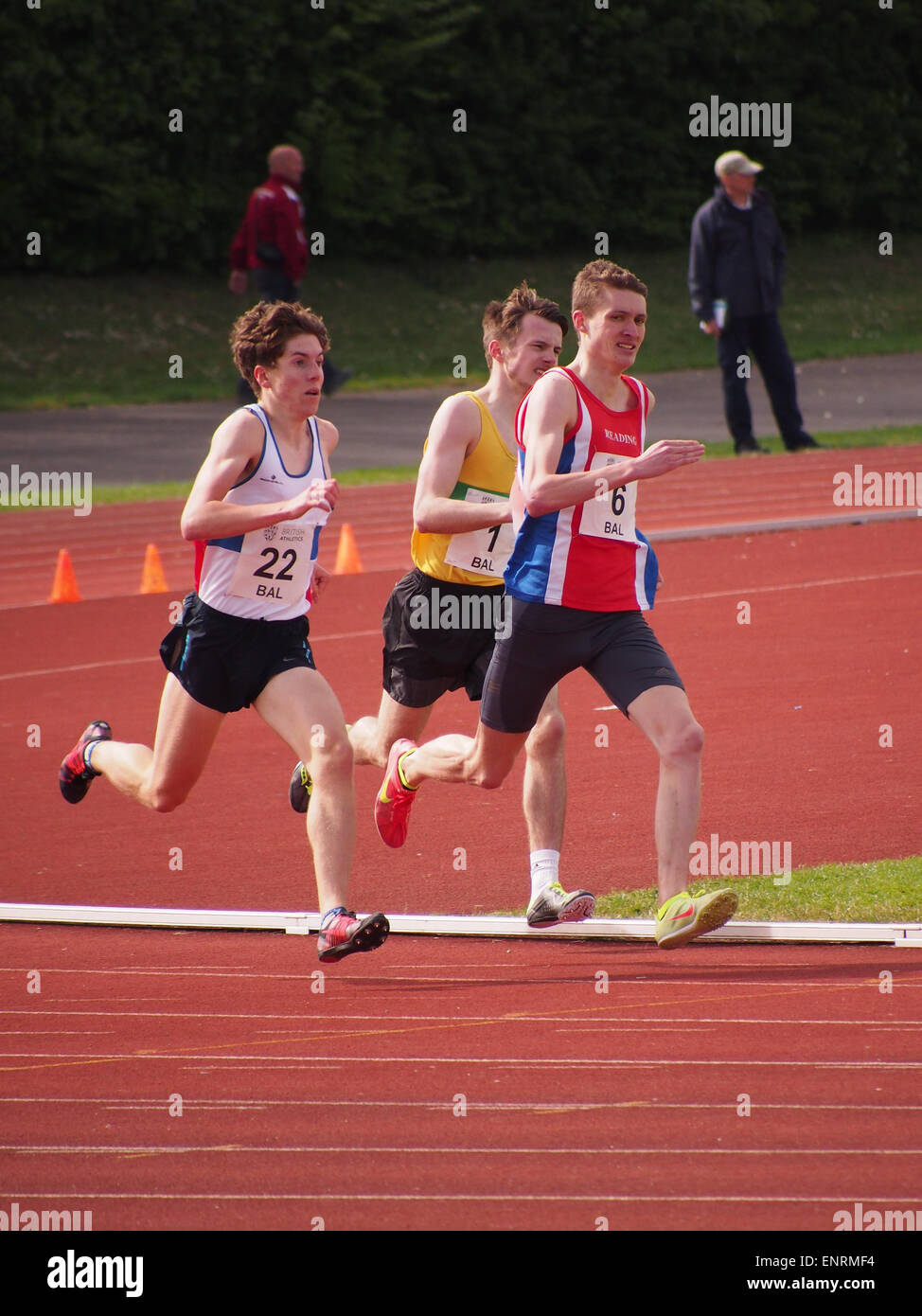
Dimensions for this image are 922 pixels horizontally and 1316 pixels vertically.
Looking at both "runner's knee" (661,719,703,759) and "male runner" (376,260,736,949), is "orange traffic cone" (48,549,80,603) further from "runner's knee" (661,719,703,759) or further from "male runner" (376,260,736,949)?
"runner's knee" (661,719,703,759)

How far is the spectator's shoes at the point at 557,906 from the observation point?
6.01 meters

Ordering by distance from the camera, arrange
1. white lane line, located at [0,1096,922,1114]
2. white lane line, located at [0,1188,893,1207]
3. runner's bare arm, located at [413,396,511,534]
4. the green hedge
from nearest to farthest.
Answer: white lane line, located at [0,1188,893,1207]
white lane line, located at [0,1096,922,1114]
runner's bare arm, located at [413,396,511,534]
the green hedge

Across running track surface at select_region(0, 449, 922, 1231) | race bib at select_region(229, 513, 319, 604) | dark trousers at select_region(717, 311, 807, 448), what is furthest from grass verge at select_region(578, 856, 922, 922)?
dark trousers at select_region(717, 311, 807, 448)

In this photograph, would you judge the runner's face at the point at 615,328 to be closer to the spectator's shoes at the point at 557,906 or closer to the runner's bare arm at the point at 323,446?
the runner's bare arm at the point at 323,446

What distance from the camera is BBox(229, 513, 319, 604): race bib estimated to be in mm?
6113

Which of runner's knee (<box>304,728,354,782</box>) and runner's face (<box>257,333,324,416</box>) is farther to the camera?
runner's face (<box>257,333,324,416</box>)

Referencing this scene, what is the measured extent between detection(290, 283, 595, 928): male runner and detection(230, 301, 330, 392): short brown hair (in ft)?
1.91

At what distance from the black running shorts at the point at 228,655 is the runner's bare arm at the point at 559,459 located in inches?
35.6

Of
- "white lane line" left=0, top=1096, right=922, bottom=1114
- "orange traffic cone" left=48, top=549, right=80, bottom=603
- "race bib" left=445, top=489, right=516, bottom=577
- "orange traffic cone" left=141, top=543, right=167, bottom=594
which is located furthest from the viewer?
"orange traffic cone" left=141, top=543, right=167, bottom=594

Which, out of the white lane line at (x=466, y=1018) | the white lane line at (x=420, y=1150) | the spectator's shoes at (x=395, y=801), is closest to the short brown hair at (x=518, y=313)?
the spectator's shoes at (x=395, y=801)

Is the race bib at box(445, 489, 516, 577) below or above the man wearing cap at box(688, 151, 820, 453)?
below

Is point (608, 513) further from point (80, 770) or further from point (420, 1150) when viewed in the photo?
point (80, 770)

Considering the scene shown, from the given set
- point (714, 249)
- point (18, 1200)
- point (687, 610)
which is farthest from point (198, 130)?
point (18, 1200)

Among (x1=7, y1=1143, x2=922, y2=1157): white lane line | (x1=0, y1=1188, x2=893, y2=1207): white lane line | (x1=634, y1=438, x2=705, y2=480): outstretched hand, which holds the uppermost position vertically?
(x1=634, y1=438, x2=705, y2=480): outstretched hand
